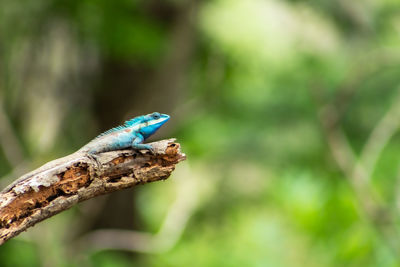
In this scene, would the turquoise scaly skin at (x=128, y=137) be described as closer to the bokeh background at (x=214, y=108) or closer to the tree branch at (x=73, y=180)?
the tree branch at (x=73, y=180)

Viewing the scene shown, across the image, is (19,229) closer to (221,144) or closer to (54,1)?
(54,1)

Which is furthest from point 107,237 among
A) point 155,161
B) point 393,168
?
point 155,161

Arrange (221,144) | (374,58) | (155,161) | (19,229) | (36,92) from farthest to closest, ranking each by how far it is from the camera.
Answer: (221,144), (36,92), (374,58), (155,161), (19,229)

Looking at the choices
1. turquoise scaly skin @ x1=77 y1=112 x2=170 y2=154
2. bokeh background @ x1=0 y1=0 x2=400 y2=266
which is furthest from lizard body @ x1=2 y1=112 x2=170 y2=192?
bokeh background @ x1=0 y1=0 x2=400 y2=266

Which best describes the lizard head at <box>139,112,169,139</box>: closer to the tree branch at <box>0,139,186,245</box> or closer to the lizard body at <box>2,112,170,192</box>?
the lizard body at <box>2,112,170,192</box>

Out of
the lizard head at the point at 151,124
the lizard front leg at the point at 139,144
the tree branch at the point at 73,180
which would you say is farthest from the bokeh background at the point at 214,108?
the tree branch at the point at 73,180
